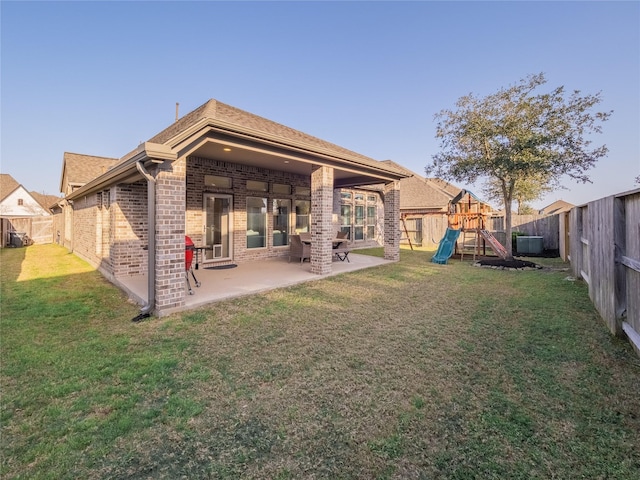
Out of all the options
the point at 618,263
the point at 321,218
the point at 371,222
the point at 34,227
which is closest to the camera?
the point at 618,263

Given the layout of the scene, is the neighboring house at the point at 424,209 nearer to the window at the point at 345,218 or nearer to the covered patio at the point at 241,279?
the window at the point at 345,218

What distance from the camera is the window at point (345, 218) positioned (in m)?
14.3

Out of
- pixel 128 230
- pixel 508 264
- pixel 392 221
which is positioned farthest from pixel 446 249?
pixel 128 230

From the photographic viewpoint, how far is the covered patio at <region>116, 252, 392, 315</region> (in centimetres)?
560

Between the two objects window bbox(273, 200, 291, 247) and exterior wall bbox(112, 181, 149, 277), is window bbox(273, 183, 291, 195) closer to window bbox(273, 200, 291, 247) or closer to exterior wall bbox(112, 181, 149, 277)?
window bbox(273, 200, 291, 247)

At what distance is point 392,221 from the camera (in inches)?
422

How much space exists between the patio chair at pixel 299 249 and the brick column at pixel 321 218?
1.68 meters

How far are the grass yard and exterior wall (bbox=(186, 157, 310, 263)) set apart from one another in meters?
4.20

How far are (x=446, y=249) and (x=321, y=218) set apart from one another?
19.4ft

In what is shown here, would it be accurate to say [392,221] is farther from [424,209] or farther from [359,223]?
[424,209]

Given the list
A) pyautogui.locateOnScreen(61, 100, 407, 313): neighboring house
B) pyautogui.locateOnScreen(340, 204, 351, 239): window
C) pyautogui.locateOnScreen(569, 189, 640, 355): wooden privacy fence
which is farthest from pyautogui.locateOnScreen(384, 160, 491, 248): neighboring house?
pyautogui.locateOnScreen(569, 189, 640, 355): wooden privacy fence

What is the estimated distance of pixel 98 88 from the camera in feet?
43.2

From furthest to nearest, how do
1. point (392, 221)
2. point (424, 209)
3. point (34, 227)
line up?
1. point (424, 209)
2. point (34, 227)
3. point (392, 221)

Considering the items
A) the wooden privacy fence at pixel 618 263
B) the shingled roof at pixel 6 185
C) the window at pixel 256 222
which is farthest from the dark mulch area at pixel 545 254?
the shingled roof at pixel 6 185
